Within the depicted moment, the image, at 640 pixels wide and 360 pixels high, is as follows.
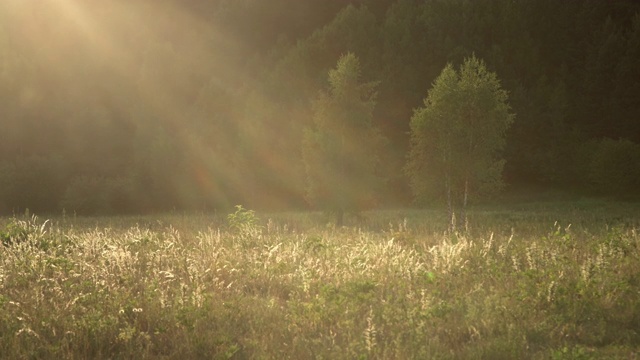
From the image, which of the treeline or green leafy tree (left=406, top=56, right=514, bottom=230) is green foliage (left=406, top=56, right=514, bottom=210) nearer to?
green leafy tree (left=406, top=56, right=514, bottom=230)

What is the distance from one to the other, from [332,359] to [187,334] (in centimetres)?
202

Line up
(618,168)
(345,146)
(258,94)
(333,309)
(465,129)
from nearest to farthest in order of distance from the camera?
(333,309) < (465,129) < (345,146) < (618,168) < (258,94)

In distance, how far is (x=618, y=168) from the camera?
40500 millimetres

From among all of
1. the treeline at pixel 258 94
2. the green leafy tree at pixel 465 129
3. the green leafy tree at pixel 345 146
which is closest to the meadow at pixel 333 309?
the green leafy tree at pixel 465 129

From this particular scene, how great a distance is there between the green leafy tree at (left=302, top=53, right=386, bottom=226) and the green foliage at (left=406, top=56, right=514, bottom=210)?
3.60 m

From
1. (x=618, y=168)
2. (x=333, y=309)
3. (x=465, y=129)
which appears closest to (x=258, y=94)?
(x=465, y=129)

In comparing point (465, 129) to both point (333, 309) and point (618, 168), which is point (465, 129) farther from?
point (618, 168)

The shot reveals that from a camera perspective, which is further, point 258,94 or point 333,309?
point 258,94

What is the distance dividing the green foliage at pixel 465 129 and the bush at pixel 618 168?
913 inches

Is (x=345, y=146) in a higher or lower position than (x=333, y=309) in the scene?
higher

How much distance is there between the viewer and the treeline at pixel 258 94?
146 feet

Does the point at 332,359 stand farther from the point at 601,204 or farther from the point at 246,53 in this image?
the point at 246,53

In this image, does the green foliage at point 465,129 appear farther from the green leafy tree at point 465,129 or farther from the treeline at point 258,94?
the treeline at point 258,94

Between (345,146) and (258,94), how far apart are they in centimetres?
2504
